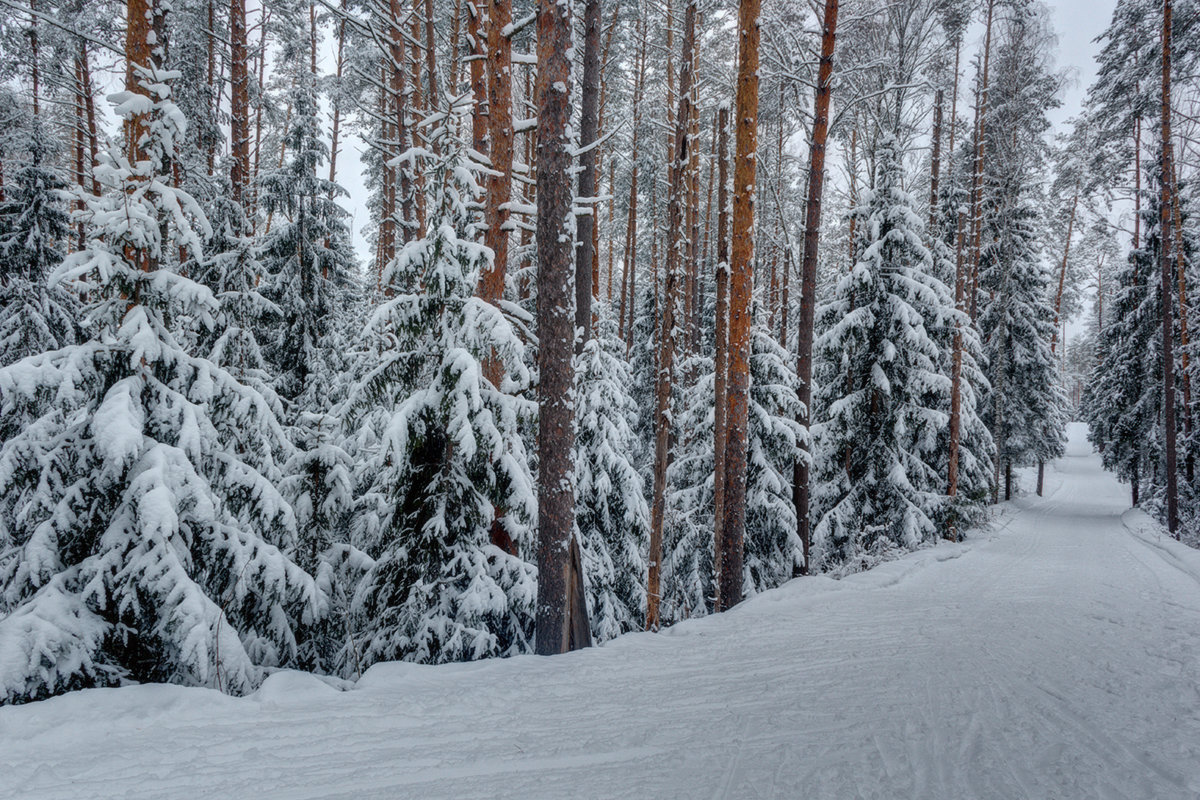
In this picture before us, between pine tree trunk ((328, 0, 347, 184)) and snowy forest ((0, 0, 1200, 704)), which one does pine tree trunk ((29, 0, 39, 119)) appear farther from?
pine tree trunk ((328, 0, 347, 184))

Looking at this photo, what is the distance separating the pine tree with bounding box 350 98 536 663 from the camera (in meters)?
5.23

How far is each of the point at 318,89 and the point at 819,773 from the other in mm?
16555

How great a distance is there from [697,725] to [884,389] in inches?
406

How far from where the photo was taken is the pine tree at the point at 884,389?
11.9 meters

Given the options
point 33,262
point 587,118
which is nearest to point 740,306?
point 587,118

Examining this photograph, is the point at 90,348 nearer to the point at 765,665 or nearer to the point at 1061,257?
the point at 765,665

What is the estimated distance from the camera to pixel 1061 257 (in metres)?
31.8

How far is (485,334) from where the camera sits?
535cm

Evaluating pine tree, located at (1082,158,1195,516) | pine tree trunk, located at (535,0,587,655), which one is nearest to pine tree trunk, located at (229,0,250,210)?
pine tree trunk, located at (535,0,587,655)

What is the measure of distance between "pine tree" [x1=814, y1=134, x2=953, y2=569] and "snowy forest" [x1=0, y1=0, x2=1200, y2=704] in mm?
78

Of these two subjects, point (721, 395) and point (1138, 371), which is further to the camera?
point (1138, 371)

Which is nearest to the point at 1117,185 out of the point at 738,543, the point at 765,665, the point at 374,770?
the point at 738,543

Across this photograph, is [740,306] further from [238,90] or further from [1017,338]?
[1017,338]

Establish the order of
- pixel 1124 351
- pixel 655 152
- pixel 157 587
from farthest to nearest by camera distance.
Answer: pixel 1124 351 < pixel 655 152 < pixel 157 587
